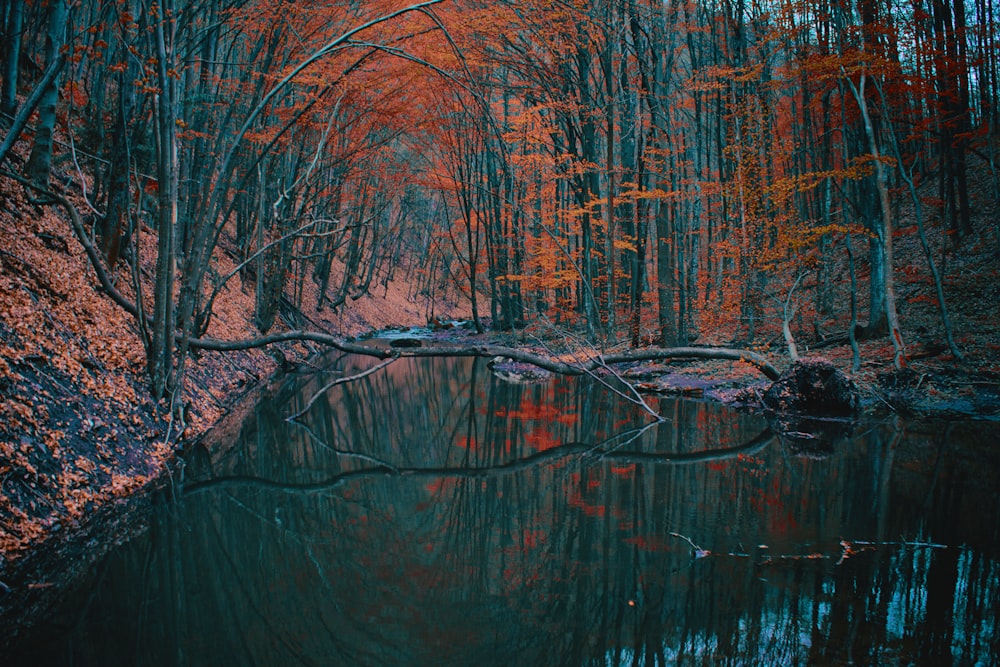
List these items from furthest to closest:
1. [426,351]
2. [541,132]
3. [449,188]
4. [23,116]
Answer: [449,188], [541,132], [426,351], [23,116]

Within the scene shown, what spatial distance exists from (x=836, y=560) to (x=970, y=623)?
846 millimetres

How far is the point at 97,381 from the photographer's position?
5875 mm

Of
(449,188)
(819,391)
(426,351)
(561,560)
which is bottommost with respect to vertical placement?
(561,560)

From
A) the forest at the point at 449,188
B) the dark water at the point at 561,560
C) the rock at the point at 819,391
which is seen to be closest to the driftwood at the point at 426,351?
the forest at the point at 449,188

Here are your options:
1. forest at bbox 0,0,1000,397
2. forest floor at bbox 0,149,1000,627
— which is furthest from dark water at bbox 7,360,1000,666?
forest at bbox 0,0,1000,397

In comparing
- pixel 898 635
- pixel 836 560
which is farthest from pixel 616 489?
pixel 898 635

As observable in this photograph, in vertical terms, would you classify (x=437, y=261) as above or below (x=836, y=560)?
above

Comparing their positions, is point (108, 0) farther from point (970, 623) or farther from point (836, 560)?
point (970, 623)

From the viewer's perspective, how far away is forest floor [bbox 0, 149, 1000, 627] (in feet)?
13.2

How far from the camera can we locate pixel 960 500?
5086 mm

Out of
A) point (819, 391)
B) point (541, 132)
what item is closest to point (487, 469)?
point (819, 391)

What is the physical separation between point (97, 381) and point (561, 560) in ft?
17.2

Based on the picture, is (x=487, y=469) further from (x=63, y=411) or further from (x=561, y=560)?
(x=63, y=411)

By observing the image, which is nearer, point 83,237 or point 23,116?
point 23,116
